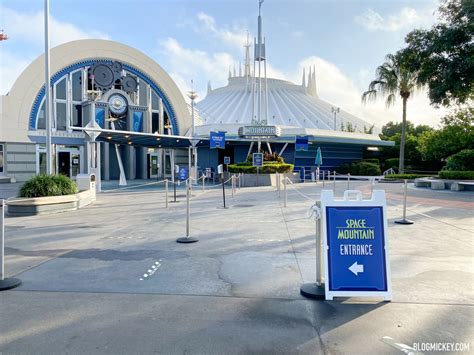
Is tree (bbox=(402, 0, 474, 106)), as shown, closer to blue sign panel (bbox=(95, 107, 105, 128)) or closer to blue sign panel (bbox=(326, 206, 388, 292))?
blue sign panel (bbox=(326, 206, 388, 292))

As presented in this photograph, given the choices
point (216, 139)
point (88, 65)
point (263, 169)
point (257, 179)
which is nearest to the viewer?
point (257, 179)

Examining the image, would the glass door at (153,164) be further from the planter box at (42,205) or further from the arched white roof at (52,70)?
the planter box at (42,205)

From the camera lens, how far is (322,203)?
4.60 meters

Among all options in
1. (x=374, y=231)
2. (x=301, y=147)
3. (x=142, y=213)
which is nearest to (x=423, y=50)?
(x=301, y=147)

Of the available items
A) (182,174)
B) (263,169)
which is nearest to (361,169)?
(263,169)

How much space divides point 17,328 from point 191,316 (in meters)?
1.87

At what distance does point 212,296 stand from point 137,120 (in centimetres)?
2896

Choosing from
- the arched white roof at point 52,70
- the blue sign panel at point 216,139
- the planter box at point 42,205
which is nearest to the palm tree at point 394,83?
the blue sign panel at point 216,139

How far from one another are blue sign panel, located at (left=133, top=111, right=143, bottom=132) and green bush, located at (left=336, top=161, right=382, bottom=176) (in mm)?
22242

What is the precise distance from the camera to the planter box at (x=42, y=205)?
11.8 m

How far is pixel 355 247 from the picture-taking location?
4523 millimetres

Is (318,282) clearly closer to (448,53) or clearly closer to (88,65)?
(448,53)

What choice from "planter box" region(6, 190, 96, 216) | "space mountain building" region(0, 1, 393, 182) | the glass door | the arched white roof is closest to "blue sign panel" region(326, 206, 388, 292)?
"planter box" region(6, 190, 96, 216)

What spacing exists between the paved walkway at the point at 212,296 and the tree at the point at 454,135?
2583 centimetres
